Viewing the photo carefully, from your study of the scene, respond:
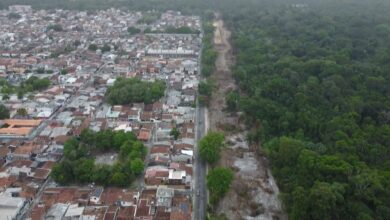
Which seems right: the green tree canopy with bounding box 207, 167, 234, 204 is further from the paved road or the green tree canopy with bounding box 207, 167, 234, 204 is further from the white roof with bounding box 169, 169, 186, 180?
the white roof with bounding box 169, 169, 186, 180

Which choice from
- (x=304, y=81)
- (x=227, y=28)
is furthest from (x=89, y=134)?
(x=227, y=28)

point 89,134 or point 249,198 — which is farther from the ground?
point 89,134

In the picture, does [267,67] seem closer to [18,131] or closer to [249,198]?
[249,198]

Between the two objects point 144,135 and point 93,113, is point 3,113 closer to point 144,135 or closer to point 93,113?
point 93,113

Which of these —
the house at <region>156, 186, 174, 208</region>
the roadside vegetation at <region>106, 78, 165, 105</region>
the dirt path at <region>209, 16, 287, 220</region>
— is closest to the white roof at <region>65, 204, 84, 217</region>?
the house at <region>156, 186, 174, 208</region>

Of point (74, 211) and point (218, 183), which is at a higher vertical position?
point (218, 183)

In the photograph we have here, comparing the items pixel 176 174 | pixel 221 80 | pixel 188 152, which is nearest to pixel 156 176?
pixel 176 174
